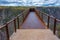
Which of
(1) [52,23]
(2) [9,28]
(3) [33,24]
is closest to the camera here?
(1) [52,23]

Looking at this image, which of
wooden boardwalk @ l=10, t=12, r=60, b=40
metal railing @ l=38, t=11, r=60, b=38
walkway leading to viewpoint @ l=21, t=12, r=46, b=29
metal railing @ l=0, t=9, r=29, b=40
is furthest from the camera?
walkway leading to viewpoint @ l=21, t=12, r=46, b=29

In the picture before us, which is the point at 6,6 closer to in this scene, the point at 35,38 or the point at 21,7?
the point at 21,7

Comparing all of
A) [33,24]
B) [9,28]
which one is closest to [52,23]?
[9,28]

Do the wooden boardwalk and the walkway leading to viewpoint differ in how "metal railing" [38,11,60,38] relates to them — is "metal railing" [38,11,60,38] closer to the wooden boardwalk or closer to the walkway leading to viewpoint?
the wooden boardwalk

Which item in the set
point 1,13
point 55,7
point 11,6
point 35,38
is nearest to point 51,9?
point 55,7

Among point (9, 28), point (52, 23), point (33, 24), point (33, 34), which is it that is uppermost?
point (52, 23)

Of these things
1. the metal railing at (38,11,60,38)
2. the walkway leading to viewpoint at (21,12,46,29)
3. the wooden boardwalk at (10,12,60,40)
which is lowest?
the walkway leading to viewpoint at (21,12,46,29)

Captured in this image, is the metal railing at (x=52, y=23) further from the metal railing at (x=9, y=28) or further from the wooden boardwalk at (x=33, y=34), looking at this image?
the metal railing at (x=9, y=28)

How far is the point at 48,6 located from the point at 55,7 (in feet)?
6.02

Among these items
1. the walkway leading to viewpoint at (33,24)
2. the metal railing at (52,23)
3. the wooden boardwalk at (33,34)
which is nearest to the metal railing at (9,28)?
the wooden boardwalk at (33,34)

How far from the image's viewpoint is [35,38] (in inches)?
220

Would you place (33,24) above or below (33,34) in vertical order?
below

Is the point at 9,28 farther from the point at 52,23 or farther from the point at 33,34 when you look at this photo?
the point at 52,23

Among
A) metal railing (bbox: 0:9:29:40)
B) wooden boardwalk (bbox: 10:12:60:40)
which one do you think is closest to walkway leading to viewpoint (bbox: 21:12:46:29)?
metal railing (bbox: 0:9:29:40)
